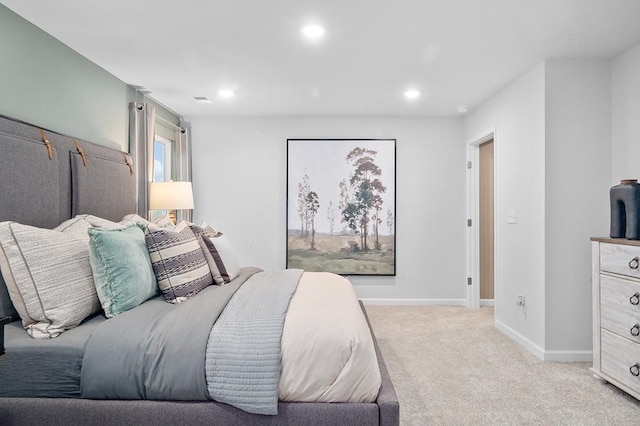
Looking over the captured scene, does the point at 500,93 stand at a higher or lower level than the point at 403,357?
higher

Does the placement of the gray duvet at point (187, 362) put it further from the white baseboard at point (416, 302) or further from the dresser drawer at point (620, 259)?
the white baseboard at point (416, 302)

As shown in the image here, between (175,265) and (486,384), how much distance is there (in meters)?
2.27

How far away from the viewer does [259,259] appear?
4961 mm

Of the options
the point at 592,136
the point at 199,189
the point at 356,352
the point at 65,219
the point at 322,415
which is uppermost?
the point at 592,136

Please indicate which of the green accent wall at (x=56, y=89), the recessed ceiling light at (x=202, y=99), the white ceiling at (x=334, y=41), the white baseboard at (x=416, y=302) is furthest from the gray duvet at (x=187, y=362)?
the white baseboard at (x=416, y=302)

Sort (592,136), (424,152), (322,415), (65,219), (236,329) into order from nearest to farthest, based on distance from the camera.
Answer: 1. (322,415)
2. (236,329)
3. (65,219)
4. (592,136)
5. (424,152)

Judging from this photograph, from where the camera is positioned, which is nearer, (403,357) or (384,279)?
(403,357)

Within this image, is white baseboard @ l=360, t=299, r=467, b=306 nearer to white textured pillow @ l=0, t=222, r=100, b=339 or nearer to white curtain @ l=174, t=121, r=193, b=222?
white curtain @ l=174, t=121, r=193, b=222

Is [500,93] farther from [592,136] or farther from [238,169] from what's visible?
[238,169]

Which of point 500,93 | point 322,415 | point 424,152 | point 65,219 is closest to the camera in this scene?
point 322,415

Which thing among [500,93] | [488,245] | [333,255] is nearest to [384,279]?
[333,255]

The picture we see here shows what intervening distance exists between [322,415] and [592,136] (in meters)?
3.06

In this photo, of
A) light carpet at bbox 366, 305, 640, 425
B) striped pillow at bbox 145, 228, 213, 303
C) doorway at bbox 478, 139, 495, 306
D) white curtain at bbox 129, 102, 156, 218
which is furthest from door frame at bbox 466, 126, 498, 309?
white curtain at bbox 129, 102, 156, 218

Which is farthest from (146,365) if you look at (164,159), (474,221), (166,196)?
(474,221)
